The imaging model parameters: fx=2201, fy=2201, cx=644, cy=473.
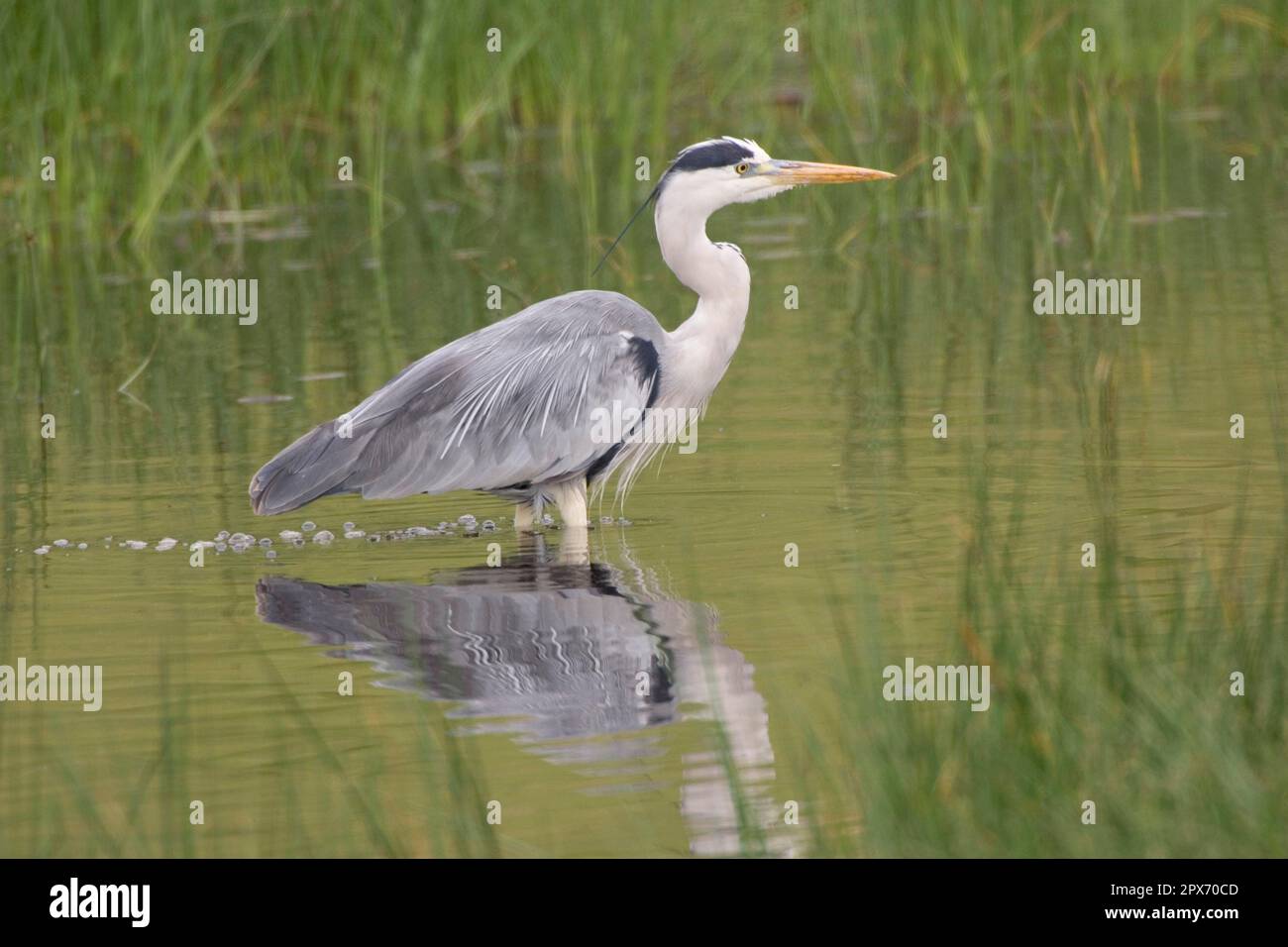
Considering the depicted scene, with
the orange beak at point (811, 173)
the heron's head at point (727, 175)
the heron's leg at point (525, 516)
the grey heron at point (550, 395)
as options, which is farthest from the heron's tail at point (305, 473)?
the orange beak at point (811, 173)

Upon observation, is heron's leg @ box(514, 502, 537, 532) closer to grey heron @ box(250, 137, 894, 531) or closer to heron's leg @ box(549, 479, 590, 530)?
grey heron @ box(250, 137, 894, 531)

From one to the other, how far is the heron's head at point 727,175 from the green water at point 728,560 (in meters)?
0.97

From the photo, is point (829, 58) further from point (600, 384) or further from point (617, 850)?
point (617, 850)

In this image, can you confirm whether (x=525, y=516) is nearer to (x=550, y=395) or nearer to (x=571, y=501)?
(x=571, y=501)

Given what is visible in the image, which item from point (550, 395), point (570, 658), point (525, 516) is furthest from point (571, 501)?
point (570, 658)

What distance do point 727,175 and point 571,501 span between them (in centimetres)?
142

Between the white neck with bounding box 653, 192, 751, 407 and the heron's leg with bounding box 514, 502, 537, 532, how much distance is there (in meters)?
0.68

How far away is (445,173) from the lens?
1583 cm

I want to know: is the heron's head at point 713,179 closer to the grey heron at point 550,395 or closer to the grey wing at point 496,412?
the grey heron at point 550,395

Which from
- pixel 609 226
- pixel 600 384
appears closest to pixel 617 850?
pixel 600 384

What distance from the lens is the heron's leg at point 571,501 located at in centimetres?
805

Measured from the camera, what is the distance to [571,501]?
26.6ft
